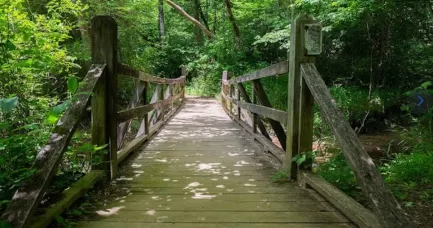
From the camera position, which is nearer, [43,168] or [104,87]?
[43,168]

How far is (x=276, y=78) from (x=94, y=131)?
10.3 metres

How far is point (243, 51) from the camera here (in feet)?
59.4

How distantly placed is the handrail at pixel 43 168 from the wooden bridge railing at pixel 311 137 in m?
1.76

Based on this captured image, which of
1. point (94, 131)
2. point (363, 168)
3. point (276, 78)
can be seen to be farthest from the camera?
point (276, 78)

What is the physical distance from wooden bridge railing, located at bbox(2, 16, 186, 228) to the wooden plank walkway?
22cm

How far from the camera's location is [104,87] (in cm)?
333

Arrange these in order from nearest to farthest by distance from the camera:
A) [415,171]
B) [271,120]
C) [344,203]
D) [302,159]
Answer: [344,203] → [302,159] → [415,171] → [271,120]

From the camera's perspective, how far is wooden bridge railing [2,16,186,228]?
195 centimetres

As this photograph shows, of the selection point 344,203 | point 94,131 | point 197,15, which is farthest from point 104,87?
point 197,15

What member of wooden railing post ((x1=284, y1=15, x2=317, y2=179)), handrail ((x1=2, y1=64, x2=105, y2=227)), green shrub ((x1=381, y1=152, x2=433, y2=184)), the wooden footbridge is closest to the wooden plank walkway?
the wooden footbridge

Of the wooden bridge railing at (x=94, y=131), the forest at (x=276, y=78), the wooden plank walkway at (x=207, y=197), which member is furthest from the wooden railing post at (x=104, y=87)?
the wooden plank walkway at (x=207, y=197)

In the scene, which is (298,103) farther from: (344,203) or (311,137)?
(344,203)

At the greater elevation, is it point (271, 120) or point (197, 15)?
point (197, 15)

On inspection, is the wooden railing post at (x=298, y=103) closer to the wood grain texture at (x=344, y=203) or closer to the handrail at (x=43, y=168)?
the wood grain texture at (x=344, y=203)
